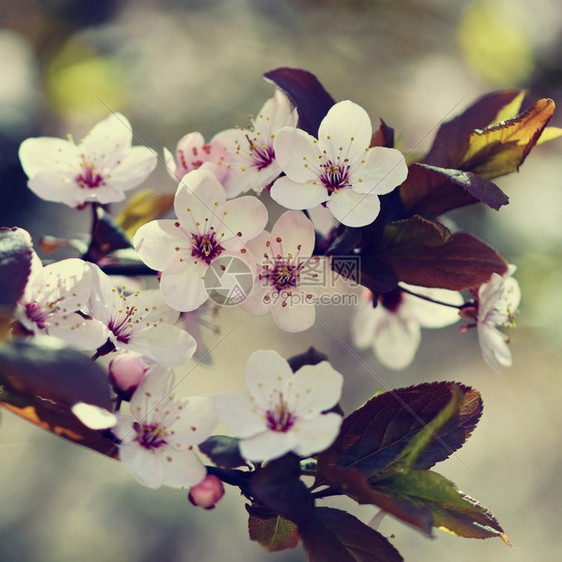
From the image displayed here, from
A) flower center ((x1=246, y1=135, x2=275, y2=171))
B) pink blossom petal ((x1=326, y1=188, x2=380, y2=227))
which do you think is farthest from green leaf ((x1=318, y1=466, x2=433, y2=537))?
flower center ((x1=246, y1=135, x2=275, y2=171))

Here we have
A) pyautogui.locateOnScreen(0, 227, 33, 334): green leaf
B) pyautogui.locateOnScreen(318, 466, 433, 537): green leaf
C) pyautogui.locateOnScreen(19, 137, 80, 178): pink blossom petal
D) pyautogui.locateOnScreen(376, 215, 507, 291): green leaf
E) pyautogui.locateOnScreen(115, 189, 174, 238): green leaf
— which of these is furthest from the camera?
pyautogui.locateOnScreen(115, 189, 174, 238): green leaf

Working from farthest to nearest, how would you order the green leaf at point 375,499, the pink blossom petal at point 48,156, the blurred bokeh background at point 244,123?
the blurred bokeh background at point 244,123, the pink blossom petal at point 48,156, the green leaf at point 375,499

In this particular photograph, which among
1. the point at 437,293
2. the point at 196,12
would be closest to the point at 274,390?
the point at 437,293

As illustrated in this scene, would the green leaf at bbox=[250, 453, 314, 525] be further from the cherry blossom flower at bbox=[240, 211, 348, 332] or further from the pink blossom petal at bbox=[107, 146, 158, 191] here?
the pink blossom petal at bbox=[107, 146, 158, 191]

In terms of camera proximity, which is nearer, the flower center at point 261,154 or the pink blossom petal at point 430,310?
the flower center at point 261,154

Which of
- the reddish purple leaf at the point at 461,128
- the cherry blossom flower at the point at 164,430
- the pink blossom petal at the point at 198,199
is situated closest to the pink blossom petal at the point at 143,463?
the cherry blossom flower at the point at 164,430

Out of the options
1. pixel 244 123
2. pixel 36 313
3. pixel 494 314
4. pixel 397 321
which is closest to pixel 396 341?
pixel 397 321

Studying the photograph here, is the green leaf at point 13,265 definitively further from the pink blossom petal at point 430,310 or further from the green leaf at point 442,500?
the pink blossom petal at point 430,310
